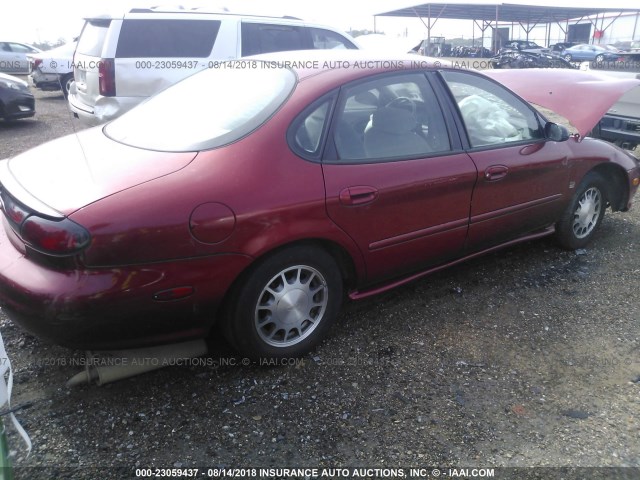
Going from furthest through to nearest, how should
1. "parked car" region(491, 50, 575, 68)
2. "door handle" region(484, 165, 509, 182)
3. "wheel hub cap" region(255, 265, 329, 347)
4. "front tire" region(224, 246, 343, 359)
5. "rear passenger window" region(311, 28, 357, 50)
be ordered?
"parked car" region(491, 50, 575, 68), "rear passenger window" region(311, 28, 357, 50), "door handle" region(484, 165, 509, 182), "wheel hub cap" region(255, 265, 329, 347), "front tire" region(224, 246, 343, 359)

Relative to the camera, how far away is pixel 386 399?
2629 mm

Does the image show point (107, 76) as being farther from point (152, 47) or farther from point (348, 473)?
point (348, 473)

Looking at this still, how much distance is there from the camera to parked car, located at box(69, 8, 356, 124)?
634cm

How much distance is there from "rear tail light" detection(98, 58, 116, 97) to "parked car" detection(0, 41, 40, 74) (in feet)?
42.6

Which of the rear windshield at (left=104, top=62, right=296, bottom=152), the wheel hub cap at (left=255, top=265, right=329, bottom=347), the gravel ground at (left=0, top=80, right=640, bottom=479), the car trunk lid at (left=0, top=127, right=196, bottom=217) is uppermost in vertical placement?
the rear windshield at (left=104, top=62, right=296, bottom=152)

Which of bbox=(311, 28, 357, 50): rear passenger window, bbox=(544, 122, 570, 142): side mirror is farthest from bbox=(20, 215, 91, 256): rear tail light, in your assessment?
bbox=(311, 28, 357, 50): rear passenger window

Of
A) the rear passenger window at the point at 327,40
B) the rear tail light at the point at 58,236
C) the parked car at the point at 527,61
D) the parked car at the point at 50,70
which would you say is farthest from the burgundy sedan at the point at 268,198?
the parked car at the point at 527,61

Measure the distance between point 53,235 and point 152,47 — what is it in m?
5.09

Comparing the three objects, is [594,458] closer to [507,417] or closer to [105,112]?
[507,417]

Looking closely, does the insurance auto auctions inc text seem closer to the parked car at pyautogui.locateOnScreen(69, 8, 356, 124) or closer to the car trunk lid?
the car trunk lid

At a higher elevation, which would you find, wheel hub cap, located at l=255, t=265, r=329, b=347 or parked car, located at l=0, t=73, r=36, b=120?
parked car, located at l=0, t=73, r=36, b=120

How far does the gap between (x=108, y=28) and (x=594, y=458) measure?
6.69 metres

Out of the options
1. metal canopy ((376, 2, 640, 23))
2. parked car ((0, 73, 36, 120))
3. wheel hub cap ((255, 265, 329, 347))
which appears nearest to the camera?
wheel hub cap ((255, 265, 329, 347))

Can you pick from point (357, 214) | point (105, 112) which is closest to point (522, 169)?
point (357, 214)
